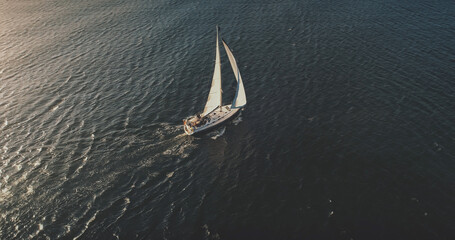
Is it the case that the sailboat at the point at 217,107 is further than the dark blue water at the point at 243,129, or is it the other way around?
the sailboat at the point at 217,107

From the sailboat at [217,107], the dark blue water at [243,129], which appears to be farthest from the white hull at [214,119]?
the dark blue water at [243,129]

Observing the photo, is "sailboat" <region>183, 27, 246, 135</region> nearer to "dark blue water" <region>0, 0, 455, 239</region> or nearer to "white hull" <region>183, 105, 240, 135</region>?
"white hull" <region>183, 105, 240, 135</region>

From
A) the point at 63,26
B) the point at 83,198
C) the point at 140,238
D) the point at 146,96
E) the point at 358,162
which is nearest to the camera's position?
the point at 140,238

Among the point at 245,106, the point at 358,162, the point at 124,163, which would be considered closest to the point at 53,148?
the point at 124,163

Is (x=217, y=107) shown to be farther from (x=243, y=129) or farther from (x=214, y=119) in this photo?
(x=243, y=129)

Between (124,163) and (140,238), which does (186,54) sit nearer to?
(124,163)

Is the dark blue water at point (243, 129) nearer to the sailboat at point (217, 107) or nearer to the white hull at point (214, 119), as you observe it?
the white hull at point (214, 119)

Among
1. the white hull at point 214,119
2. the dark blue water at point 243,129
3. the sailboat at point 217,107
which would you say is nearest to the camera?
the dark blue water at point 243,129
